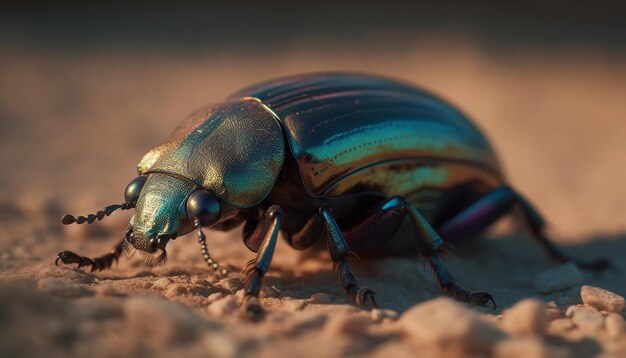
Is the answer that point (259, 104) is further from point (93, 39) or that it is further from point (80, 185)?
point (93, 39)

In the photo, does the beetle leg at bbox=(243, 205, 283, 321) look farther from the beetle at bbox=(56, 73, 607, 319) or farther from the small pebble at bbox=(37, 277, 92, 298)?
the small pebble at bbox=(37, 277, 92, 298)

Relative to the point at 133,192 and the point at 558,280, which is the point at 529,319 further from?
the point at 133,192

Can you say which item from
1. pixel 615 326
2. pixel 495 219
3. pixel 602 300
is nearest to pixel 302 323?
pixel 615 326

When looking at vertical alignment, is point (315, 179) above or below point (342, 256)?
above

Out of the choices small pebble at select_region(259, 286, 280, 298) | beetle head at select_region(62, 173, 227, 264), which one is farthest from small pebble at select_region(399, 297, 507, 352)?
beetle head at select_region(62, 173, 227, 264)

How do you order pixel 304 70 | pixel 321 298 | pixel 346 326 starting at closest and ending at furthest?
pixel 346 326 → pixel 321 298 → pixel 304 70

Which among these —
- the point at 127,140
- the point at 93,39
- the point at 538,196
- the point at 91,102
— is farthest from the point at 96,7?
the point at 538,196

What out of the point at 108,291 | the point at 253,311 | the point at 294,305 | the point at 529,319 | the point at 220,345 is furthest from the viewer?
the point at 294,305
